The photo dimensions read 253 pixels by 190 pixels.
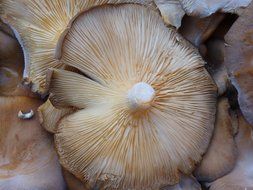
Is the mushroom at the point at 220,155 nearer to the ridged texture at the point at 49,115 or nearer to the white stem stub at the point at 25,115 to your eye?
the ridged texture at the point at 49,115

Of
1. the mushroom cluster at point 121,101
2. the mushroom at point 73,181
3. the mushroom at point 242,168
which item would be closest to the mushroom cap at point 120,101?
the mushroom cluster at point 121,101

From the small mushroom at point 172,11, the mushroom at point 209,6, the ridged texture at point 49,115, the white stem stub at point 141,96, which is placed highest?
the mushroom at point 209,6

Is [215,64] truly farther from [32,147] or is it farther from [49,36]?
[32,147]

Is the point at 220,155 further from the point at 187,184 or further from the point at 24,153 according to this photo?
the point at 24,153

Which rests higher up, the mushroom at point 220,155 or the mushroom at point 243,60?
the mushroom at point 243,60

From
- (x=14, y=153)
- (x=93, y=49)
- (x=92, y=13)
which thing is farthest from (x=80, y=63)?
(x=14, y=153)

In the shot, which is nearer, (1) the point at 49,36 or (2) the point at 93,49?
(2) the point at 93,49

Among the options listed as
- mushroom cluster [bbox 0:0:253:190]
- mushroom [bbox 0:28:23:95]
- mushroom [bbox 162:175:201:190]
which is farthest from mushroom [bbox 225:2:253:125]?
mushroom [bbox 0:28:23:95]
